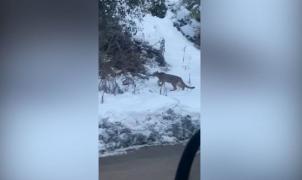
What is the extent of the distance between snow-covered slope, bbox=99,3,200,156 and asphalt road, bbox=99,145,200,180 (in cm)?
2

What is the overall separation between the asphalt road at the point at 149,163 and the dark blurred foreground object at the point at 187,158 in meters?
0.02

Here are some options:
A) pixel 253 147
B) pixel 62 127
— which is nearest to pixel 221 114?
pixel 253 147

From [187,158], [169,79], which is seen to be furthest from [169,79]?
[187,158]

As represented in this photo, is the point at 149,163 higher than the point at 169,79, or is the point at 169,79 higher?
the point at 169,79

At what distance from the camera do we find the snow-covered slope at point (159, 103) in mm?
1165

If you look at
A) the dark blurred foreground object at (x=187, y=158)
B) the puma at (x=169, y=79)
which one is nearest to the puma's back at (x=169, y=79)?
the puma at (x=169, y=79)

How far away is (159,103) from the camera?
3.95ft

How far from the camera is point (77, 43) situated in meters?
0.97

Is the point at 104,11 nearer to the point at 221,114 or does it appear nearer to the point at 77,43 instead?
the point at 77,43

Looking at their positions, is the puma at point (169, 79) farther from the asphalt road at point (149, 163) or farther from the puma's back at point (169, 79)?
the asphalt road at point (149, 163)

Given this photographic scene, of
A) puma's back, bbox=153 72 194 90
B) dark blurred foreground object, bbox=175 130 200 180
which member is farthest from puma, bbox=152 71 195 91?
dark blurred foreground object, bbox=175 130 200 180

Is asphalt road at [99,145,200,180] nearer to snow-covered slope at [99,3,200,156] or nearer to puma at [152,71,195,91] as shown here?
snow-covered slope at [99,3,200,156]

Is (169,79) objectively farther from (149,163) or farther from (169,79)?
(149,163)

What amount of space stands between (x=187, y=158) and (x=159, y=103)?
0.57 ft
